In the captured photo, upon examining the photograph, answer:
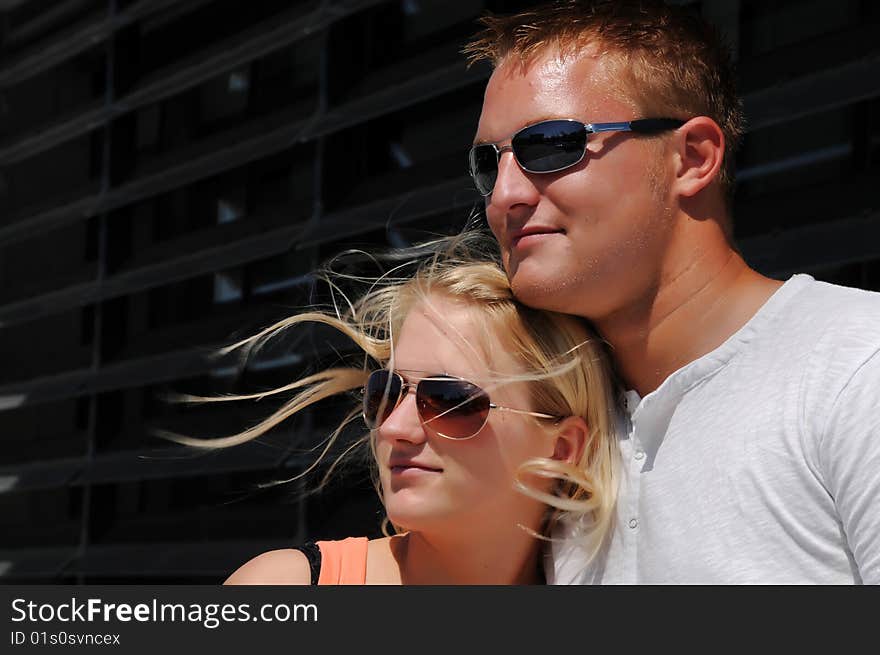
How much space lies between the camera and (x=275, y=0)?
5711 mm

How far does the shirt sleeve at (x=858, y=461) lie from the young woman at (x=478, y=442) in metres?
0.52

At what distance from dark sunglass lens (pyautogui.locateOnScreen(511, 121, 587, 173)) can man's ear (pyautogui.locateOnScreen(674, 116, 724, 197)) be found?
0.21m

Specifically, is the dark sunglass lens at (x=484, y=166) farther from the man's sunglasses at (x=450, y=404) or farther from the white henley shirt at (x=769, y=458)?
the white henley shirt at (x=769, y=458)

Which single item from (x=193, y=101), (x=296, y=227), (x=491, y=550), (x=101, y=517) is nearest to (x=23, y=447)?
(x=101, y=517)

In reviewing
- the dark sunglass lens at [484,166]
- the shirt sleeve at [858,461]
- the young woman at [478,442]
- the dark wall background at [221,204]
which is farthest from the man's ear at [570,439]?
the dark wall background at [221,204]

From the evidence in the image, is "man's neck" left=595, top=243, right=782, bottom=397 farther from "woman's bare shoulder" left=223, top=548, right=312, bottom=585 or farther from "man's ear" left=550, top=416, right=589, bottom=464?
"woman's bare shoulder" left=223, top=548, right=312, bottom=585

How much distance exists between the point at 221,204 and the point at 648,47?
440cm

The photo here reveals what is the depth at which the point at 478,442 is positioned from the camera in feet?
7.06

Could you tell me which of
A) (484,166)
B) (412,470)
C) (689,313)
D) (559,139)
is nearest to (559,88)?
(559,139)

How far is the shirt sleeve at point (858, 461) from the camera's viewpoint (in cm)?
163

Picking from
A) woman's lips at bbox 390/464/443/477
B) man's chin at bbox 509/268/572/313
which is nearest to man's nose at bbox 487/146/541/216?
man's chin at bbox 509/268/572/313

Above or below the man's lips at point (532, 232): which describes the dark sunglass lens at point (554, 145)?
above

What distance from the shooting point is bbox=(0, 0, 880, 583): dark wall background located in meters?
3.94
